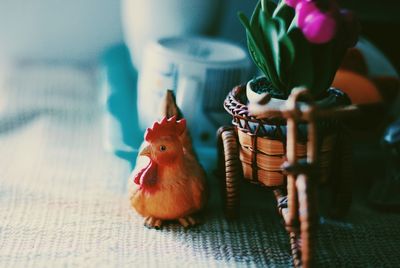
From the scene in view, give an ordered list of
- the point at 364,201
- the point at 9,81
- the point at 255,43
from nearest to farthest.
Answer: the point at 255,43 → the point at 364,201 → the point at 9,81

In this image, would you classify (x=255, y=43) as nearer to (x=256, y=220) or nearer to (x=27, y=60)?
(x=256, y=220)

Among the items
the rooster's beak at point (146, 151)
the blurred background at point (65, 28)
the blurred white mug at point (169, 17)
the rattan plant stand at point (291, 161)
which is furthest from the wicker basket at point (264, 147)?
the blurred background at point (65, 28)

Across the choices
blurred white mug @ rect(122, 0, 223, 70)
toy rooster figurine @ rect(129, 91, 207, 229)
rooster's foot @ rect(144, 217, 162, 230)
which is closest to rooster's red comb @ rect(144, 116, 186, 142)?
toy rooster figurine @ rect(129, 91, 207, 229)

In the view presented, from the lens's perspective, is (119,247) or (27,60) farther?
(27,60)

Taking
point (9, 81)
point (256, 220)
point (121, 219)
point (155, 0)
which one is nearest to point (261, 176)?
point (256, 220)

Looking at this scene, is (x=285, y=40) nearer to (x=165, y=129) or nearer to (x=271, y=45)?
(x=271, y=45)

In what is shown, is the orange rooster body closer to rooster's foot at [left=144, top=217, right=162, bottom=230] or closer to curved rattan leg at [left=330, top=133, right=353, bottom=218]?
rooster's foot at [left=144, top=217, right=162, bottom=230]
